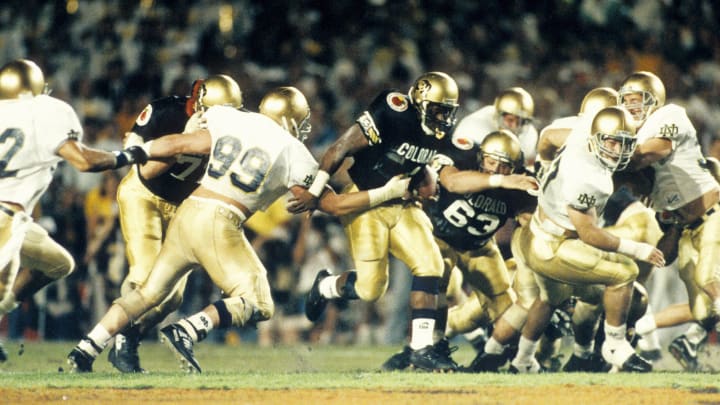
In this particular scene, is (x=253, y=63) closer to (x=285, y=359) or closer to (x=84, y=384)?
(x=285, y=359)

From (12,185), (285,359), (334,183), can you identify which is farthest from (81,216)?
(12,185)

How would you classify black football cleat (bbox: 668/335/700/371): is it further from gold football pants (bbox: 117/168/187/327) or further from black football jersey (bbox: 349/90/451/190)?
gold football pants (bbox: 117/168/187/327)

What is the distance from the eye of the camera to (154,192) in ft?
27.7

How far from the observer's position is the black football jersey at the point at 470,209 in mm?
8727

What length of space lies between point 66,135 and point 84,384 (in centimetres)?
149

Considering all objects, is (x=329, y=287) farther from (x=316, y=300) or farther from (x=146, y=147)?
(x=146, y=147)

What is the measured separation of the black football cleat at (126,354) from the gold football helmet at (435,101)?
8.12ft

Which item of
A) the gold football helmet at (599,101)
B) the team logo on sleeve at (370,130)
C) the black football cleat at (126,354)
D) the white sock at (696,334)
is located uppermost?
the gold football helmet at (599,101)

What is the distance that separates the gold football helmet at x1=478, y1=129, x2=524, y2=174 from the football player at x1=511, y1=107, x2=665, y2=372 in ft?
1.42

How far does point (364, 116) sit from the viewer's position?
829cm

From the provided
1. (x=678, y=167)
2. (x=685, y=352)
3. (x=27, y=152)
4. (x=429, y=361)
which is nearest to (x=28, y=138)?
(x=27, y=152)

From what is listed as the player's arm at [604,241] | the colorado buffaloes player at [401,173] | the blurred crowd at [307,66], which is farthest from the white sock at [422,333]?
the blurred crowd at [307,66]

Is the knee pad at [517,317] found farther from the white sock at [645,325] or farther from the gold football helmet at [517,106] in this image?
the gold football helmet at [517,106]

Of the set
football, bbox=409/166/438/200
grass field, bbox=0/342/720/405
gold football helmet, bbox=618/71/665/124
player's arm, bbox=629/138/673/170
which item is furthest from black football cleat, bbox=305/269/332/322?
gold football helmet, bbox=618/71/665/124
